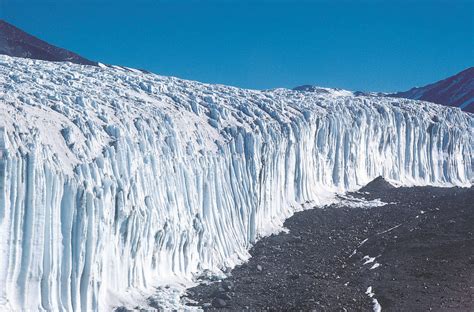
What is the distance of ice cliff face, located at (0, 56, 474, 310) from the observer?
20.9m

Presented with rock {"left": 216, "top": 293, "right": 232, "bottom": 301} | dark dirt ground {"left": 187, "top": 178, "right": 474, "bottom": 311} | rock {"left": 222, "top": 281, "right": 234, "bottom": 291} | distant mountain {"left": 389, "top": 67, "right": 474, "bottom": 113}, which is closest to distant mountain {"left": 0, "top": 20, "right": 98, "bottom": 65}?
dark dirt ground {"left": 187, "top": 178, "right": 474, "bottom": 311}

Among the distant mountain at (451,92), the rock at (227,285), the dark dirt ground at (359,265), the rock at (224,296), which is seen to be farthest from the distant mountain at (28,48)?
the rock at (224,296)

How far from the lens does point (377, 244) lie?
3180 centimetres

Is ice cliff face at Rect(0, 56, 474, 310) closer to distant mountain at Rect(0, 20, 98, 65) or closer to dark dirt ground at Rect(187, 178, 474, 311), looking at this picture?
dark dirt ground at Rect(187, 178, 474, 311)

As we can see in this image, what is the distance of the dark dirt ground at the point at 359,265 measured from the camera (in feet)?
79.5

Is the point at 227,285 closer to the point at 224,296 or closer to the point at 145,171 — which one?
the point at 224,296

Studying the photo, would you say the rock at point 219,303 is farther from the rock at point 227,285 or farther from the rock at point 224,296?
the rock at point 227,285

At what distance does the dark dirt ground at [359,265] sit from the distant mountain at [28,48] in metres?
51.9

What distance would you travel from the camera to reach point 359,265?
2922 centimetres

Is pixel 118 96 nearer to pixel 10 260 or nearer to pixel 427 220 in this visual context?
pixel 10 260

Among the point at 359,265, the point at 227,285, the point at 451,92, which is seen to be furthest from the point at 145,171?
the point at 451,92

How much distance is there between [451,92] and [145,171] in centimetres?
8986

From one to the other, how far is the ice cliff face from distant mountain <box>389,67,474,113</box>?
54411 mm

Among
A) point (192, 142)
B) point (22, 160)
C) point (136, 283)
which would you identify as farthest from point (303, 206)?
point (22, 160)
